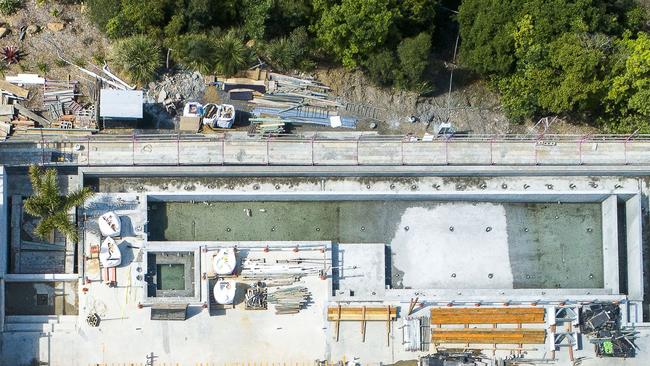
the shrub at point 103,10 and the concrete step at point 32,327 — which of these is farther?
the shrub at point 103,10

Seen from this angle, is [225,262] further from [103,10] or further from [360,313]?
[103,10]

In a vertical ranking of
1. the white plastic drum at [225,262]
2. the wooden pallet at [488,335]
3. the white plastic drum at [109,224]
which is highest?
the white plastic drum at [109,224]

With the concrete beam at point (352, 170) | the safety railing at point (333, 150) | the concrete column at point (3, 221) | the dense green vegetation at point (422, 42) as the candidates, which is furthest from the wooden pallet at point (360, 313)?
the concrete column at point (3, 221)

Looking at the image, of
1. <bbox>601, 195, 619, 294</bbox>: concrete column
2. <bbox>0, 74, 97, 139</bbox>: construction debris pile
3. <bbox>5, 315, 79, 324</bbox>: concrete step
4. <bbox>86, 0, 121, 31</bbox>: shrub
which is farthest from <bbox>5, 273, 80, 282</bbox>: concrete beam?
<bbox>601, 195, 619, 294</bbox>: concrete column

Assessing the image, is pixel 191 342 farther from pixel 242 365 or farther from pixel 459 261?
pixel 459 261

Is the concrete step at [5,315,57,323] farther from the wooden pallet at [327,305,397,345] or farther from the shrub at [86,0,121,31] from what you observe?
the shrub at [86,0,121,31]

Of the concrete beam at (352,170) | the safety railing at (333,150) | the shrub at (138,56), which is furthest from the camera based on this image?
the shrub at (138,56)

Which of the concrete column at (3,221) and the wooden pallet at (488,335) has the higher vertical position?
the concrete column at (3,221)

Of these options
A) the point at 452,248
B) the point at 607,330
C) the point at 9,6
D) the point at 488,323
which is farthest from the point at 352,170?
the point at 9,6

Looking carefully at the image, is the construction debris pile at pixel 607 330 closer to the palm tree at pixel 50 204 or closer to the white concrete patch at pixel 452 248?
the white concrete patch at pixel 452 248
